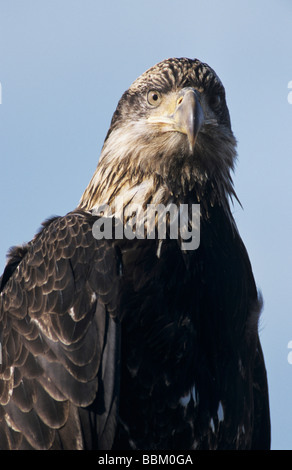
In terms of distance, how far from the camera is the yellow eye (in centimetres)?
768

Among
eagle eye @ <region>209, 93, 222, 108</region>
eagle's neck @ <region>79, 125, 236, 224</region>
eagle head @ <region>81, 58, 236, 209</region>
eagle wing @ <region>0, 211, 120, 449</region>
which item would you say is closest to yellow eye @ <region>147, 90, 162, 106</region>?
eagle head @ <region>81, 58, 236, 209</region>

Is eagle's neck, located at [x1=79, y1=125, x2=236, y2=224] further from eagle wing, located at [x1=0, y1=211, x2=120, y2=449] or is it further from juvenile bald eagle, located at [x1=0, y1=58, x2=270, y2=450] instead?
eagle wing, located at [x1=0, y1=211, x2=120, y2=449]

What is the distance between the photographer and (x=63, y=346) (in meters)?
6.75

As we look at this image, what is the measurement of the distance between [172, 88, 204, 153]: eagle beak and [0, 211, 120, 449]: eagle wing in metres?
1.08

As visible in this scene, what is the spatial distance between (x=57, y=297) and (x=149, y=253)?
2.61 feet

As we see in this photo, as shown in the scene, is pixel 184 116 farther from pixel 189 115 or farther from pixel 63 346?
pixel 63 346

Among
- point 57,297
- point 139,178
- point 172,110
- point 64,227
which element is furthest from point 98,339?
point 172,110

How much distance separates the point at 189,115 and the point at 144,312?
5.34ft

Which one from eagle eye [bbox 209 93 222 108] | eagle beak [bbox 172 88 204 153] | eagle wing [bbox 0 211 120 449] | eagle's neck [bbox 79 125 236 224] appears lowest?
eagle wing [bbox 0 211 120 449]

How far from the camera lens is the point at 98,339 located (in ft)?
22.0

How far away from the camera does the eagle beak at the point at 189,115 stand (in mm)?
7113

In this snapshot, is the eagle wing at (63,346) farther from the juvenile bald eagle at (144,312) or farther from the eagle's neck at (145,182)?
the eagle's neck at (145,182)

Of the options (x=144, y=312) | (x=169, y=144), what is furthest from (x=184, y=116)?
(x=144, y=312)
